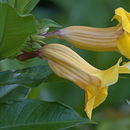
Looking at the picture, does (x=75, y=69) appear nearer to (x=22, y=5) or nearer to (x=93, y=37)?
(x=93, y=37)

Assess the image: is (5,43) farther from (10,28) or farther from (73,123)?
(73,123)

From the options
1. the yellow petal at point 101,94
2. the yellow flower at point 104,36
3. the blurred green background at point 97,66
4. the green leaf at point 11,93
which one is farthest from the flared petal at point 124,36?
the blurred green background at point 97,66

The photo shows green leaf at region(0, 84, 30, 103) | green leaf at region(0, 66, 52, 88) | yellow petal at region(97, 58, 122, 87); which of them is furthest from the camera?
green leaf at region(0, 84, 30, 103)

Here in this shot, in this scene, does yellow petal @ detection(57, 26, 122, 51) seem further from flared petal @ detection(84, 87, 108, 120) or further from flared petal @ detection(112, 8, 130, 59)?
flared petal @ detection(84, 87, 108, 120)

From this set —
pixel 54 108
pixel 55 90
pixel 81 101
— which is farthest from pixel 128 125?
pixel 54 108

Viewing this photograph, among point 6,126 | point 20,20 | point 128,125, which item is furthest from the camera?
point 128,125

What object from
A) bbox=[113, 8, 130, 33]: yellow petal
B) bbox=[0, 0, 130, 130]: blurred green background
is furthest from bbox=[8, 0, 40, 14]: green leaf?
bbox=[0, 0, 130, 130]: blurred green background

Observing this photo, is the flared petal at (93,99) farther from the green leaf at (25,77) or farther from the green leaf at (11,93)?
the green leaf at (11,93)
